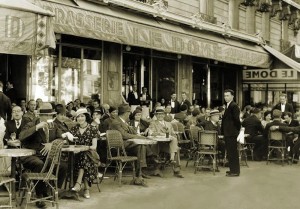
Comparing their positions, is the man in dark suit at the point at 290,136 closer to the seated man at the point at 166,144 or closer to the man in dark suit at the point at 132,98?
the seated man at the point at 166,144

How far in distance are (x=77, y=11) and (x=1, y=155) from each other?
5.91m

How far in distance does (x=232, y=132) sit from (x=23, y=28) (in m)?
5.10

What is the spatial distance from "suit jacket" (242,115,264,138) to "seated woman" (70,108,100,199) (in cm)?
687

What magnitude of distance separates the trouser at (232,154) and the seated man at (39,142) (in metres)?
4.31

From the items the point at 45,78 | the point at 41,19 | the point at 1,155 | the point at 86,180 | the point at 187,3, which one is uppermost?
the point at 187,3

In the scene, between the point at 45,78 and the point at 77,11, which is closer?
the point at 77,11

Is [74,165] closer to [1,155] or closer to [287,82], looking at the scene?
[1,155]

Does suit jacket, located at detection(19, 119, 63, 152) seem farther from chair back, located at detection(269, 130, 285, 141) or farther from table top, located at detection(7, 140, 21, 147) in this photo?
chair back, located at detection(269, 130, 285, 141)

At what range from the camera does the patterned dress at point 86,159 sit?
8.47 m

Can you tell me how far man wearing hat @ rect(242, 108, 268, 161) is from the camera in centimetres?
1441

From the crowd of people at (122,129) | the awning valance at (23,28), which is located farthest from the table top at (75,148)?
the awning valance at (23,28)

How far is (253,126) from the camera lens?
47.3ft

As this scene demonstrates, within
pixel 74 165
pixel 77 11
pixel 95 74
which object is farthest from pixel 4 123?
pixel 95 74

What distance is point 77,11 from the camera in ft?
39.8
